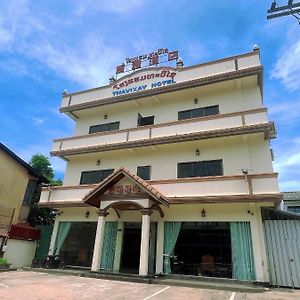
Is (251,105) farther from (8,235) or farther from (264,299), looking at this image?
(8,235)

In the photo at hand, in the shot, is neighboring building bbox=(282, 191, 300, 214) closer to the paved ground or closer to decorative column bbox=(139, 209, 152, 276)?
decorative column bbox=(139, 209, 152, 276)

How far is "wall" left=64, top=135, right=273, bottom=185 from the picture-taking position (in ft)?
47.2

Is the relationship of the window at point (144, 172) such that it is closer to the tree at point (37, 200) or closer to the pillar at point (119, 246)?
the pillar at point (119, 246)

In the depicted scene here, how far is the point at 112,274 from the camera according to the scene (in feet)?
41.7

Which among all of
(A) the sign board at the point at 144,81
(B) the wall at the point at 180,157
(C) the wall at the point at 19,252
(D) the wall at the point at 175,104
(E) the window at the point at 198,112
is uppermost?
(A) the sign board at the point at 144,81

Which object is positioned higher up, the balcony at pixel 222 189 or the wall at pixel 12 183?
the wall at pixel 12 183

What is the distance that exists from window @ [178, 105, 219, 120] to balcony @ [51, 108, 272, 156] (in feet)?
4.70

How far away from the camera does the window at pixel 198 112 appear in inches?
657

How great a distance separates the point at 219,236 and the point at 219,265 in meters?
1.33

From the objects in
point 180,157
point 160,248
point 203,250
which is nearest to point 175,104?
point 180,157

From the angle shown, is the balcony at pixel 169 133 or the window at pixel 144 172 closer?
the balcony at pixel 169 133

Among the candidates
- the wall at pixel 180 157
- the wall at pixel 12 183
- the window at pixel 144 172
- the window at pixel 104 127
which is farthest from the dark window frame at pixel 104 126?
the wall at pixel 12 183

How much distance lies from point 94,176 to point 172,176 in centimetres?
560

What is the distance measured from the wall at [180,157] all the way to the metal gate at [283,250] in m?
2.63
